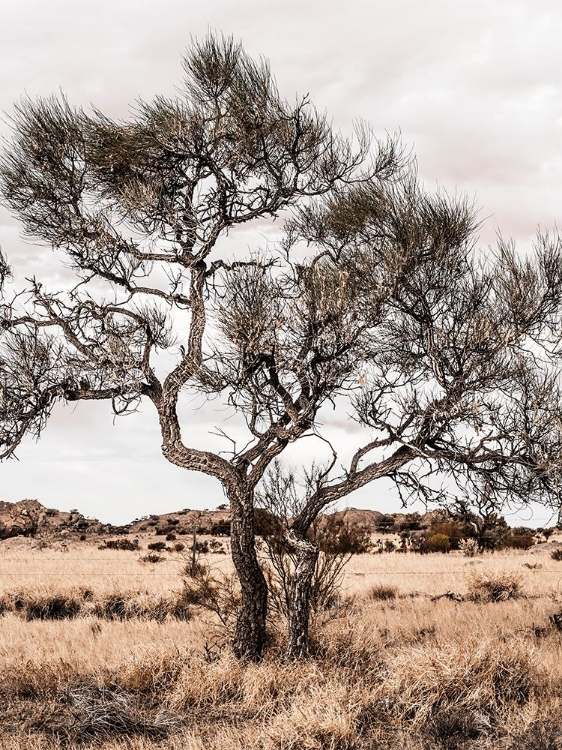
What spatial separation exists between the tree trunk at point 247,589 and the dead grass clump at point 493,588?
29.6 ft

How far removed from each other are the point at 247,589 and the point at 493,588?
32.7 ft

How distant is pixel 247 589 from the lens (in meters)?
9.76

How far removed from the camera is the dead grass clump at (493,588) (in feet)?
57.1

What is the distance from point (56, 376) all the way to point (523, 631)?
28.9ft

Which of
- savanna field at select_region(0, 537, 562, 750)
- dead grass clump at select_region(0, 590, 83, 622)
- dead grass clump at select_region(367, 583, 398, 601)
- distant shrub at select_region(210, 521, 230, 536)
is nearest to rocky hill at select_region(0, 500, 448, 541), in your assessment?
distant shrub at select_region(210, 521, 230, 536)

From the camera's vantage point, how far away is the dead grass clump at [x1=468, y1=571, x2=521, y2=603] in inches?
685

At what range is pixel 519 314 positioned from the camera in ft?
31.2

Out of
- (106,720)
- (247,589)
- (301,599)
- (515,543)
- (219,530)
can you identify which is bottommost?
(106,720)

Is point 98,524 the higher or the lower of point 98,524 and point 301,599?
the higher

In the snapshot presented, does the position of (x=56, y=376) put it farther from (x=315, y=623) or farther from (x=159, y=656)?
(x=315, y=623)

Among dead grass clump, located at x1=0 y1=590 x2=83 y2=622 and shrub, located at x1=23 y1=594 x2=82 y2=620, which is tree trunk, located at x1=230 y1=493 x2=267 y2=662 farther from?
shrub, located at x1=23 y1=594 x2=82 y2=620

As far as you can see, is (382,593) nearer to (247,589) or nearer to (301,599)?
(301,599)

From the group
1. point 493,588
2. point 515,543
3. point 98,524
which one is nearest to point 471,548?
point 515,543

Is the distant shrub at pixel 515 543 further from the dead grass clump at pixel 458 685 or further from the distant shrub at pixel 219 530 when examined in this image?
the dead grass clump at pixel 458 685
